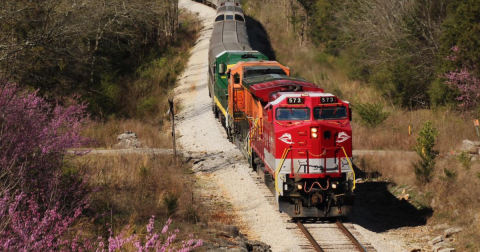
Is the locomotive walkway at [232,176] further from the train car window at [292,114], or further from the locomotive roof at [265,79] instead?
the locomotive roof at [265,79]

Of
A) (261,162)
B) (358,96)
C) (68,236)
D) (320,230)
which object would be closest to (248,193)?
(261,162)

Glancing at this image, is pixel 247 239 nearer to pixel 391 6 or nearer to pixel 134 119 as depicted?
pixel 134 119

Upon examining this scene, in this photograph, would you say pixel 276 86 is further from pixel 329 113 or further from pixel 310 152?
pixel 310 152

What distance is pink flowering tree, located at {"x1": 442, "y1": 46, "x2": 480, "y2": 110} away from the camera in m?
27.8

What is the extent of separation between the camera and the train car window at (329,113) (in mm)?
15227

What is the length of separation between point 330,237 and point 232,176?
7003 millimetres

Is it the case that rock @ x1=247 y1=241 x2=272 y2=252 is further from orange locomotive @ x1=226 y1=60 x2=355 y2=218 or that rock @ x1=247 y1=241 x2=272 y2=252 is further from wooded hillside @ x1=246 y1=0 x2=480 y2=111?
wooded hillside @ x1=246 y1=0 x2=480 y2=111

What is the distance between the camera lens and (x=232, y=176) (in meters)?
20.9

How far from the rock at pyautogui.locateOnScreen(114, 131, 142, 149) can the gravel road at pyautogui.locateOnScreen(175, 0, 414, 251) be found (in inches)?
86.8


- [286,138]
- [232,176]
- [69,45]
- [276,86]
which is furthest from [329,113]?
[69,45]

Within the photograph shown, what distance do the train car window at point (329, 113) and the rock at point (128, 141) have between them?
1219cm

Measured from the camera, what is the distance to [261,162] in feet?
61.4

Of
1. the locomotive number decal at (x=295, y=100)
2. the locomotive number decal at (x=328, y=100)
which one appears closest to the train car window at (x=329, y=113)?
the locomotive number decal at (x=328, y=100)

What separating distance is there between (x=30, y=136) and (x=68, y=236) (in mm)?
1823
